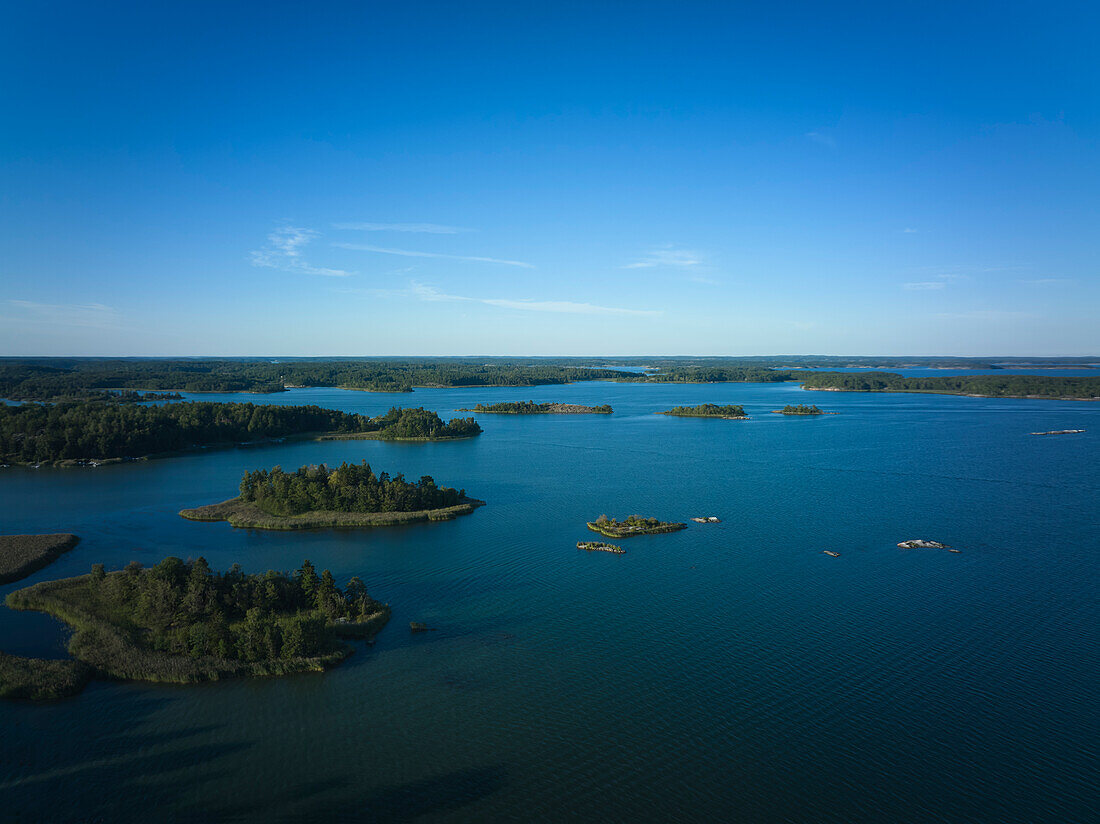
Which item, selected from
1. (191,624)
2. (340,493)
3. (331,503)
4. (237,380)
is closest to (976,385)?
(340,493)

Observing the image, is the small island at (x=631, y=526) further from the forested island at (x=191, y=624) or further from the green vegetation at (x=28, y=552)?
the green vegetation at (x=28, y=552)

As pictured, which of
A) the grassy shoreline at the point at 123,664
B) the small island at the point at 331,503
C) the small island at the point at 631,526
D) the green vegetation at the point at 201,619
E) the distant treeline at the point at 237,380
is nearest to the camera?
the grassy shoreline at the point at 123,664

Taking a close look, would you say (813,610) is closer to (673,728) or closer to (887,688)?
(887,688)

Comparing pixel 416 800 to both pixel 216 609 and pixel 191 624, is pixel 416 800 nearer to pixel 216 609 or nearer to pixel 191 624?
pixel 216 609

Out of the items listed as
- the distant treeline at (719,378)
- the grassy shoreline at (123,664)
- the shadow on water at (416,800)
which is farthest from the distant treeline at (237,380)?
the shadow on water at (416,800)

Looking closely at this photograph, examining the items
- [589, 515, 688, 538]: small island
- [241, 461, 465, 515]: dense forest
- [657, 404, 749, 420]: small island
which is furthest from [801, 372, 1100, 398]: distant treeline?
[241, 461, 465, 515]: dense forest

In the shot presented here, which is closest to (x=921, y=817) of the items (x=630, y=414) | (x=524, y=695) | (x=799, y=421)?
(x=524, y=695)

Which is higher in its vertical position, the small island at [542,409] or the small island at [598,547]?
the small island at [542,409]
